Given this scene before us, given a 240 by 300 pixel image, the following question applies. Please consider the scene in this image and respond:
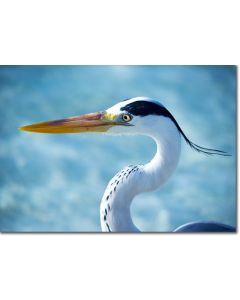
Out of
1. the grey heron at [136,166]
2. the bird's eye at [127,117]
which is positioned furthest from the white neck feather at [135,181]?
the bird's eye at [127,117]

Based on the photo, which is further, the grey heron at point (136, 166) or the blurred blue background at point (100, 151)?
the blurred blue background at point (100, 151)

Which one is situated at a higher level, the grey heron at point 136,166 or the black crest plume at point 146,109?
the black crest plume at point 146,109

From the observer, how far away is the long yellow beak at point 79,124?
216 centimetres

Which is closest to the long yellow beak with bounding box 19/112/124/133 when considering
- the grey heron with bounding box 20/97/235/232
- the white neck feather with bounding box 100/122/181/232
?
the grey heron with bounding box 20/97/235/232

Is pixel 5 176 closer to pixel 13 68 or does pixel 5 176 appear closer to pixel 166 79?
pixel 13 68

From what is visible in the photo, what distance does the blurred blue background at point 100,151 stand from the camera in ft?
7.20

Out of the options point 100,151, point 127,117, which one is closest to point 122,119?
point 127,117

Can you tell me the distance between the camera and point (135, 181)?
209 centimetres

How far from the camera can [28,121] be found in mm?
2268

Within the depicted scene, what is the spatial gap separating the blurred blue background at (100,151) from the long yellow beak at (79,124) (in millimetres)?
35

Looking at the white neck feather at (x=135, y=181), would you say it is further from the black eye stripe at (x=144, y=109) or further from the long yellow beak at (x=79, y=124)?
the long yellow beak at (x=79, y=124)

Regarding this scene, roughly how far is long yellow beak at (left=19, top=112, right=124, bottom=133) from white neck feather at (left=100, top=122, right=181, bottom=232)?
0.71 feet
